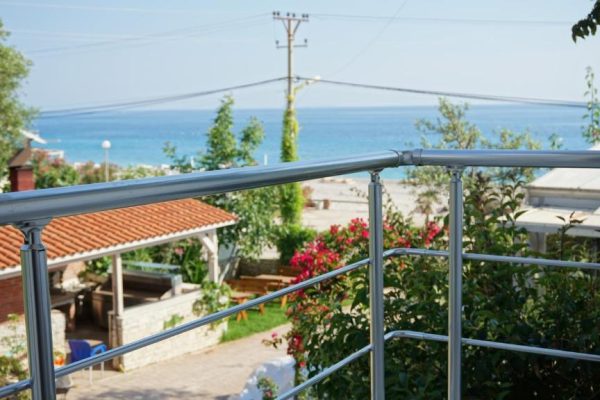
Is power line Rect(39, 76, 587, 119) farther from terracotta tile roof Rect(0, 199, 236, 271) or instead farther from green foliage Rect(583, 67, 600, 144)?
green foliage Rect(583, 67, 600, 144)

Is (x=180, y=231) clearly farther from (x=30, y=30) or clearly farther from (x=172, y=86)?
(x=30, y=30)

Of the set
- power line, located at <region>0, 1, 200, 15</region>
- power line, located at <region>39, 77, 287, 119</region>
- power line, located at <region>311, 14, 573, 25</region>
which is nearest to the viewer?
power line, located at <region>39, 77, 287, 119</region>

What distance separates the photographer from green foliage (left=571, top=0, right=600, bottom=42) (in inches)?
111

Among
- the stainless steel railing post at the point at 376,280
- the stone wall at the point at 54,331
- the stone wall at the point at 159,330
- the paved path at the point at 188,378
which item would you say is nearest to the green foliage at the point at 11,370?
the stone wall at the point at 54,331

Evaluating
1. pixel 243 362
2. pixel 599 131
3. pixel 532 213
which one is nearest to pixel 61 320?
pixel 243 362

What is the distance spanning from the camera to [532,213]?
318 inches

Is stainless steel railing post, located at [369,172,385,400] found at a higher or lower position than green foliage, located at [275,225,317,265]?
higher

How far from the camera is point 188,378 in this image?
12898mm

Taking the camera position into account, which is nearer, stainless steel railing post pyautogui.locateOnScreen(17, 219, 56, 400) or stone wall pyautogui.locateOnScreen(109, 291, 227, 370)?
stainless steel railing post pyautogui.locateOnScreen(17, 219, 56, 400)

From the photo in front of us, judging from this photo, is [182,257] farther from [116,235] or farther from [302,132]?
[302,132]

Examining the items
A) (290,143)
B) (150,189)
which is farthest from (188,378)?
(290,143)

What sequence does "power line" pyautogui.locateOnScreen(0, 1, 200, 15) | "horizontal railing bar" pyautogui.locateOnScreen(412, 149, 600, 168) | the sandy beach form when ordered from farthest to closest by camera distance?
"power line" pyautogui.locateOnScreen(0, 1, 200, 15) → the sandy beach → "horizontal railing bar" pyautogui.locateOnScreen(412, 149, 600, 168)

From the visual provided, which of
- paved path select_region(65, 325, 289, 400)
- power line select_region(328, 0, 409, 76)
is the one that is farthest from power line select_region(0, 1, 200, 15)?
paved path select_region(65, 325, 289, 400)

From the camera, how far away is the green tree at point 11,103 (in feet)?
75.8
